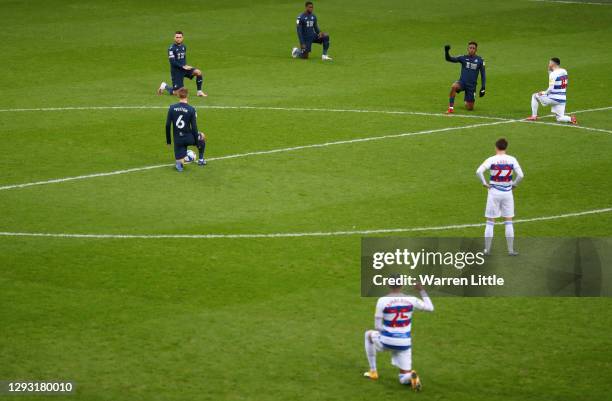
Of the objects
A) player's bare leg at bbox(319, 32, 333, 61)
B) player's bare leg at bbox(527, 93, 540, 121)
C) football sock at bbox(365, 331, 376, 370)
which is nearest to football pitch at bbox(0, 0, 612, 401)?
football sock at bbox(365, 331, 376, 370)

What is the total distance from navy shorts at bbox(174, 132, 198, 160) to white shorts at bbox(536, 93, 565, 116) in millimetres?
9847

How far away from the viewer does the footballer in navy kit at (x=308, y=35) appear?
3725cm

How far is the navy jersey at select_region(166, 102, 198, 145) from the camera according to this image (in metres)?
23.7

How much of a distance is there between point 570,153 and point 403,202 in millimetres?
5845

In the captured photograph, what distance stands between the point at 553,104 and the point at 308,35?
1125 cm

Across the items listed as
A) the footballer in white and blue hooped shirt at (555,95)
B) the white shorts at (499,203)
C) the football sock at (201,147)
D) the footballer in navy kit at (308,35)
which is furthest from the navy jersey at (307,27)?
the white shorts at (499,203)

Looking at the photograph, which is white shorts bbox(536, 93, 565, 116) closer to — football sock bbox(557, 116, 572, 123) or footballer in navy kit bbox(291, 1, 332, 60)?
football sock bbox(557, 116, 572, 123)

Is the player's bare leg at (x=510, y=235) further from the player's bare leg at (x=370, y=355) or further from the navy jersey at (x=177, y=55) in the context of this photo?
the navy jersey at (x=177, y=55)

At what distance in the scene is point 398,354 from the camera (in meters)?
14.0

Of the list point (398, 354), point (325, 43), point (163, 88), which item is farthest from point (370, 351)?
point (325, 43)

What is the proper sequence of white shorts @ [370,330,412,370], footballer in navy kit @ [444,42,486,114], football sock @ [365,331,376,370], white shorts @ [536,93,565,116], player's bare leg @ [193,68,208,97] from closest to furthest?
white shorts @ [370,330,412,370] < football sock @ [365,331,376,370] < white shorts @ [536,93,565,116] < footballer in navy kit @ [444,42,486,114] < player's bare leg @ [193,68,208,97]

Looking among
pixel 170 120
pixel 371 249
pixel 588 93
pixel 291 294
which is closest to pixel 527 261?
pixel 371 249

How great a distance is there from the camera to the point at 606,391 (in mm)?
13977

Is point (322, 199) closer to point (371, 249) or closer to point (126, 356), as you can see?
point (371, 249)
